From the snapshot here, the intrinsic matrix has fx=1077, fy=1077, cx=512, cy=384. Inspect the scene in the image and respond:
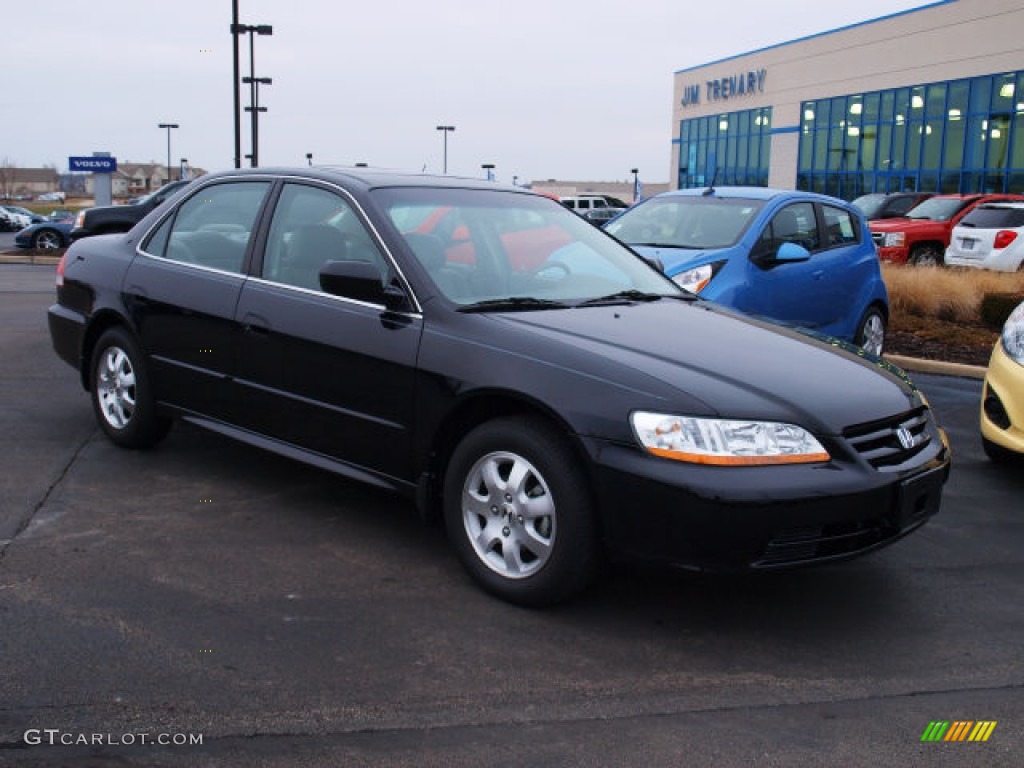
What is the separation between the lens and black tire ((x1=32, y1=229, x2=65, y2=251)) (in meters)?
27.1

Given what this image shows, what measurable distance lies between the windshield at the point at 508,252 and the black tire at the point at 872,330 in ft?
15.5

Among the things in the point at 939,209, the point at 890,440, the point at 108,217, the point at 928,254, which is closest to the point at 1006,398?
the point at 890,440

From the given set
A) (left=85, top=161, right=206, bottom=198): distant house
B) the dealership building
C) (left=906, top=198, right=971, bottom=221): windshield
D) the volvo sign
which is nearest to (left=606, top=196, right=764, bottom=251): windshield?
(left=906, top=198, right=971, bottom=221): windshield

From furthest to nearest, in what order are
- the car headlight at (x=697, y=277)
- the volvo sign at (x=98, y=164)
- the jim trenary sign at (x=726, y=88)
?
the jim trenary sign at (x=726, y=88), the volvo sign at (x=98, y=164), the car headlight at (x=697, y=277)

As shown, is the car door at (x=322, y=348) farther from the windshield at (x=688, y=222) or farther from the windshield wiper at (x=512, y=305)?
the windshield at (x=688, y=222)

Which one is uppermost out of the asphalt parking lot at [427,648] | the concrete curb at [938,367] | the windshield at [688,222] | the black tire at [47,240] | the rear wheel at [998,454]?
the windshield at [688,222]

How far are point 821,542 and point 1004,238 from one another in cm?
1494

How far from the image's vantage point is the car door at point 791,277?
8227 mm

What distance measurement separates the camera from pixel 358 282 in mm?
4332

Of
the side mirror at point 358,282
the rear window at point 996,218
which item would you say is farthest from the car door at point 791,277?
the rear window at point 996,218

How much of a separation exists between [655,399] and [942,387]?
6.06 meters

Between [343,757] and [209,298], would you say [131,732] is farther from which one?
[209,298]

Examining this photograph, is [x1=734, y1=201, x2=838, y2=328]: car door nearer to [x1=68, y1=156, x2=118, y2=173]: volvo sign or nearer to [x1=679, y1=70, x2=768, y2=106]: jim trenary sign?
[x1=68, y1=156, x2=118, y2=173]: volvo sign

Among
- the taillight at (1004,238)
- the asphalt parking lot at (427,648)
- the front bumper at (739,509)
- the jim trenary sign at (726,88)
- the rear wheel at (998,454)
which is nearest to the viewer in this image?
the asphalt parking lot at (427,648)
